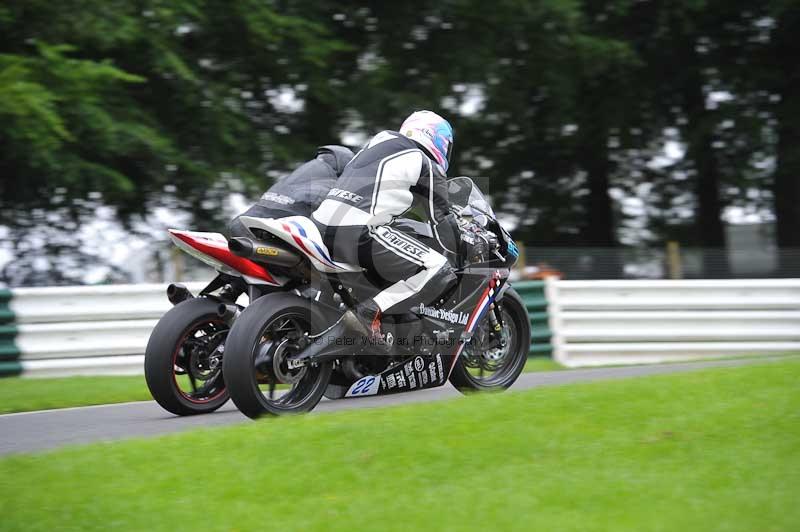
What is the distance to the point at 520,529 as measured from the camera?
13.1ft

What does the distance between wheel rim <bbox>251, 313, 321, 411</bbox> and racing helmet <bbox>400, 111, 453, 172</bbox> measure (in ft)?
4.62

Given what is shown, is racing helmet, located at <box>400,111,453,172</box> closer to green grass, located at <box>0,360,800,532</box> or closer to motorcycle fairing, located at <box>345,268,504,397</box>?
motorcycle fairing, located at <box>345,268,504,397</box>

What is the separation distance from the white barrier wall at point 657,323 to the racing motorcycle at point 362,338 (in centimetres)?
363

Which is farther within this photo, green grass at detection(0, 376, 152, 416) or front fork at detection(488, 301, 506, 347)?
green grass at detection(0, 376, 152, 416)

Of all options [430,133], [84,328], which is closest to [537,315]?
[84,328]

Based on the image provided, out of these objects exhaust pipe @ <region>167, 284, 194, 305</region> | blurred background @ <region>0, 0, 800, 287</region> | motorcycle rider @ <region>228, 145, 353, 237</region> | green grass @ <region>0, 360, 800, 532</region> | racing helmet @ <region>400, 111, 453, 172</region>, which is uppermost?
blurred background @ <region>0, 0, 800, 287</region>

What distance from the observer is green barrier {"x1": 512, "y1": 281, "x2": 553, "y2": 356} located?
11.4 meters

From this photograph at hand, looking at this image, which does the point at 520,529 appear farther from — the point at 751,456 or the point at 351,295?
the point at 351,295

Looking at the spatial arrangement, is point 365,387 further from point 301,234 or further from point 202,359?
point 301,234

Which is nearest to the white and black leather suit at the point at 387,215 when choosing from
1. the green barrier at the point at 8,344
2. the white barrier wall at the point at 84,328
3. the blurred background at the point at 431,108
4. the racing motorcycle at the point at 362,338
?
the racing motorcycle at the point at 362,338

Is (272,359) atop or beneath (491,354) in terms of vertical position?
atop

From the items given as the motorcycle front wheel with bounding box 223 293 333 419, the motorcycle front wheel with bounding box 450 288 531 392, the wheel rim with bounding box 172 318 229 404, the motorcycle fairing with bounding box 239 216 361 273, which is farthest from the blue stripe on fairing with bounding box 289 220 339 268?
the motorcycle front wheel with bounding box 450 288 531 392

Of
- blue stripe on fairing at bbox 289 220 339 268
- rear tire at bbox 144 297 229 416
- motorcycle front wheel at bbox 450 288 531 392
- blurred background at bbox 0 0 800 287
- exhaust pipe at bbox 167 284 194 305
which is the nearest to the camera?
blue stripe on fairing at bbox 289 220 339 268

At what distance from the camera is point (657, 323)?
11.4 m
